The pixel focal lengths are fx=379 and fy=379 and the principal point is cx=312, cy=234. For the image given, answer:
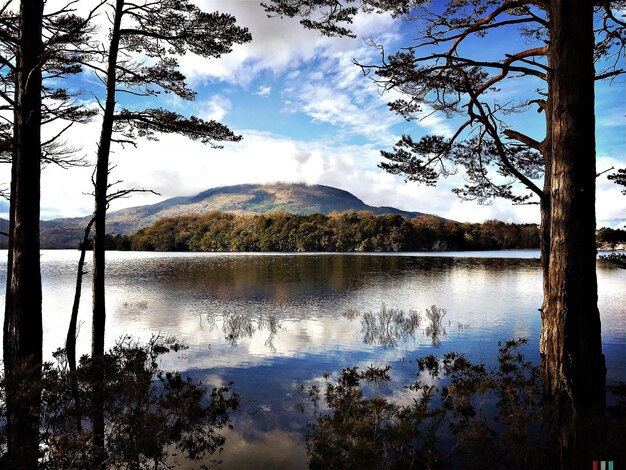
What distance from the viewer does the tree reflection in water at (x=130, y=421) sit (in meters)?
4.43

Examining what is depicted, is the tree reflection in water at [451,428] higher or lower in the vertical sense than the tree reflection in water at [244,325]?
higher

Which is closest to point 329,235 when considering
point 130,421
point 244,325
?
point 244,325

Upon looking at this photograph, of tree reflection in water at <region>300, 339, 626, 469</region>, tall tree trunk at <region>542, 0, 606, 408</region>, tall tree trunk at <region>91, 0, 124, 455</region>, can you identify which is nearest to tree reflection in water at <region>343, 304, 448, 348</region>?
tree reflection in water at <region>300, 339, 626, 469</region>

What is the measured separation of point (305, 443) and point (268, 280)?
26938 millimetres

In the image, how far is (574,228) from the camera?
557 centimetres

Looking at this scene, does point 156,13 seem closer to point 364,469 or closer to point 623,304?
point 364,469

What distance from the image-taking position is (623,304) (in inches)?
783

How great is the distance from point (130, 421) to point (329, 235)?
96.2 metres

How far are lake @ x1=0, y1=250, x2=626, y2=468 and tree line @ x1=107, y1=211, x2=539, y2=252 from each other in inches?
2620

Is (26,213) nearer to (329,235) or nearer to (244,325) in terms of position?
(244,325)

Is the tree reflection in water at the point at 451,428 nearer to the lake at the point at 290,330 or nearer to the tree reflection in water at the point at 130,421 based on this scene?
the lake at the point at 290,330

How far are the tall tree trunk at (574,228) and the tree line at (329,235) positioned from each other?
3572 inches

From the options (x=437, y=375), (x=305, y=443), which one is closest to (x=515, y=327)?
(x=437, y=375)

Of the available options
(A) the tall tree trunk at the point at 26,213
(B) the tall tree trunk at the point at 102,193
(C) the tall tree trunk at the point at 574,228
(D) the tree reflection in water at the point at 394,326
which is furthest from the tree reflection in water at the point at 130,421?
(D) the tree reflection in water at the point at 394,326
